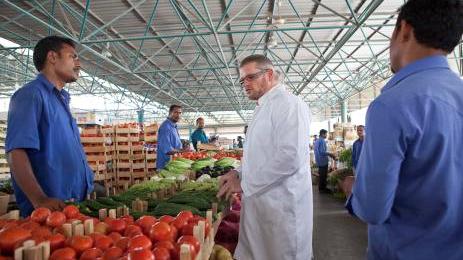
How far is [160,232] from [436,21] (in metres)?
1.34

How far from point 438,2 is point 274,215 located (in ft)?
6.22

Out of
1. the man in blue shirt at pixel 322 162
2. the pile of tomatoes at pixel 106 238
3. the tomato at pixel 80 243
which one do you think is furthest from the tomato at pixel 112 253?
the man in blue shirt at pixel 322 162

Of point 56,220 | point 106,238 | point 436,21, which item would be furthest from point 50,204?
point 436,21

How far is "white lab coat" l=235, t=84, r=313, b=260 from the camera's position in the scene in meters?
2.85

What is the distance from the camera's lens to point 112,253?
1.51 m

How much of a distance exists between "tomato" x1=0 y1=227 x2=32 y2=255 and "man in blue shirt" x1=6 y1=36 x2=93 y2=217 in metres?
0.60

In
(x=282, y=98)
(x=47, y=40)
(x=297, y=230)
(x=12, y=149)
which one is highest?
(x=47, y=40)

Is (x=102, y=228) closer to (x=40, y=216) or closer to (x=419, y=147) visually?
(x=40, y=216)

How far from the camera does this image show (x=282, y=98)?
3.00 m

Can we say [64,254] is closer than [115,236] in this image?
Yes

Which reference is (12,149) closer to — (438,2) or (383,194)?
(383,194)

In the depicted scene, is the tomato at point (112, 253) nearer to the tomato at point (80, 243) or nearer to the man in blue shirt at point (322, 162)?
the tomato at point (80, 243)

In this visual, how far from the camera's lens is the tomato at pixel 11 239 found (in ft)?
5.01

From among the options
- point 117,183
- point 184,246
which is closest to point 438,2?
point 184,246
